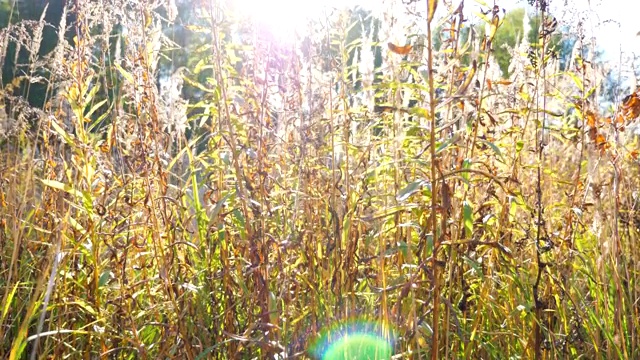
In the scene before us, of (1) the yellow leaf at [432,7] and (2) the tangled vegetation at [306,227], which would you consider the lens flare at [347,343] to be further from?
(1) the yellow leaf at [432,7]

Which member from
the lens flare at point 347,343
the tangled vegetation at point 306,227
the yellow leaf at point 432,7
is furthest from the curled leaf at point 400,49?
the lens flare at point 347,343

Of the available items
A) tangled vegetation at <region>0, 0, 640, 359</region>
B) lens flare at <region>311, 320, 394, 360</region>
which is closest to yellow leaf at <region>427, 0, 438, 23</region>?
tangled vegetation at <region>0, 0, 640, 359</region>

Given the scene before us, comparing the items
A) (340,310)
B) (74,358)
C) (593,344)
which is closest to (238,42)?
(340,310)

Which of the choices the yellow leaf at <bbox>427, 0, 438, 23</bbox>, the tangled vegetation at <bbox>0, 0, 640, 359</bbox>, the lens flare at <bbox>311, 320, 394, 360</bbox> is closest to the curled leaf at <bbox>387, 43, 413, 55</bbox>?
the yellow leaf at <bbox>427, 0, 438, 23</bbox>

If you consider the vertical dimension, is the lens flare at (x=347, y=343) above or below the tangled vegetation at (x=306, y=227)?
below

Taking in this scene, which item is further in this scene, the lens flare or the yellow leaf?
the lens flare

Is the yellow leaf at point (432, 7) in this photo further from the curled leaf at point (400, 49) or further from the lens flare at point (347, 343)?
the lens flare at point (347, 343)

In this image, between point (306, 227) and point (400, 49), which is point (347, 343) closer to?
point (306, 227)

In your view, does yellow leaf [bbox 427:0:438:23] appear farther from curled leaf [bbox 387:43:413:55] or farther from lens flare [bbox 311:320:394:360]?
lens flare [bbox 311:320:394:360]

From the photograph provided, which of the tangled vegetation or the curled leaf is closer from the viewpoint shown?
the curled leaf

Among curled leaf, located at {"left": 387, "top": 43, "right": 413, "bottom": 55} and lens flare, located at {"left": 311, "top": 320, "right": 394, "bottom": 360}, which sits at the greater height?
curled leaf, located at {"left": 387, "top": 43, "right": 413, "bottom": 55}

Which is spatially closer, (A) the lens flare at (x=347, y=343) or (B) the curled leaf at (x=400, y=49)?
(B) the curled leaf at (x=400, y=49)

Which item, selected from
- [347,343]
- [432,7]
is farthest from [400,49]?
[347,343]

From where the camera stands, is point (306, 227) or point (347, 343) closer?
point (347, 343)
